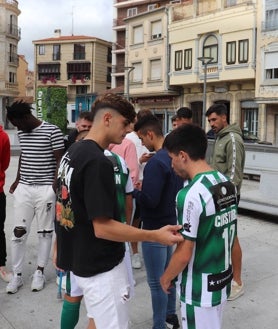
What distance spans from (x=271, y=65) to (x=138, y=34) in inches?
564

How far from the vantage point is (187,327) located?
90.7 inches

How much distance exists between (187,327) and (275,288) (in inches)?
93.6

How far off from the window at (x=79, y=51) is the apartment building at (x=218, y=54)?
26778 millimetres

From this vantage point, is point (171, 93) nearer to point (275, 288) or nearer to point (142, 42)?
point (142, 42)

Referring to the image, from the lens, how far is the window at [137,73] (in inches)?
1446

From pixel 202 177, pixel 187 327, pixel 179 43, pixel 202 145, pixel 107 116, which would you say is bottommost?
pixel 187 327

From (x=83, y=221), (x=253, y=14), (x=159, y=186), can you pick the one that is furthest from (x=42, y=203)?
(x=253, y=14)

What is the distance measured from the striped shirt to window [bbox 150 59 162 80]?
1229 inches

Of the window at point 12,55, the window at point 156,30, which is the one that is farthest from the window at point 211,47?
the window at point 12,55

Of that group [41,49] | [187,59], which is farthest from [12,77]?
[187,59]

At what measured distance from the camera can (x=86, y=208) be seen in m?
2.10

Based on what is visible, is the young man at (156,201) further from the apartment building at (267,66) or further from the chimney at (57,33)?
the chimney at (57,33)

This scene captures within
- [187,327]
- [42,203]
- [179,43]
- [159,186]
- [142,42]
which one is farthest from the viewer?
[142,42]

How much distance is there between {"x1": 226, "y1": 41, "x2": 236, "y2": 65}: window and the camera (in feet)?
93.4
